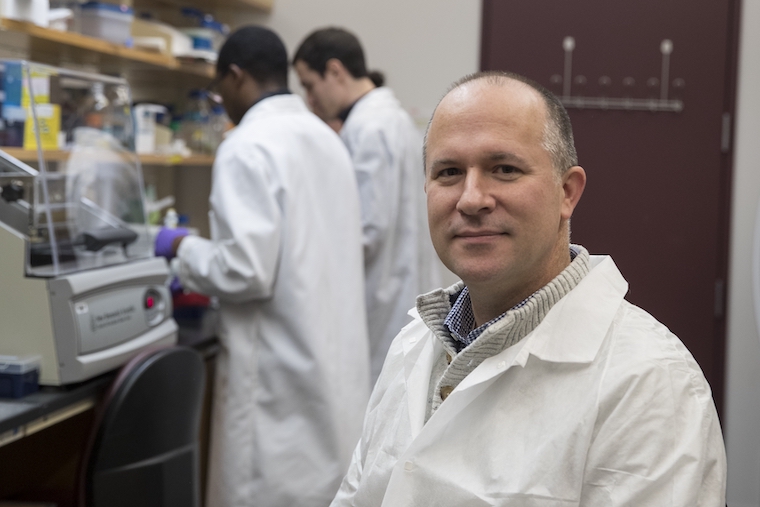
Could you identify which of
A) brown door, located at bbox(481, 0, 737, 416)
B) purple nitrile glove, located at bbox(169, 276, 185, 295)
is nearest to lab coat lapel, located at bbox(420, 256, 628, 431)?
purple nitrile glove, located at bbox(169, 276, 185, 295)

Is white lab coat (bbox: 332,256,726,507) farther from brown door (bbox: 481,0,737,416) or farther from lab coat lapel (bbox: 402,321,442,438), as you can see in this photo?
brown door (bbox: 481,0,737,416)

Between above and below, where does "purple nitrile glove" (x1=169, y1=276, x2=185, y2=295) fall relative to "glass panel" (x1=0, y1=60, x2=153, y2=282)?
below

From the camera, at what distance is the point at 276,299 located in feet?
7.00

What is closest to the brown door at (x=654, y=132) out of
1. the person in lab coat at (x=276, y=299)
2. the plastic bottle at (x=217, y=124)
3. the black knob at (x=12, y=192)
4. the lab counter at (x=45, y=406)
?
the plastic bottle at (x=217, y=124)

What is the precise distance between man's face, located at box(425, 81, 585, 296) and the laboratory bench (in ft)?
3.30

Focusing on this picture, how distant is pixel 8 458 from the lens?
204 cm

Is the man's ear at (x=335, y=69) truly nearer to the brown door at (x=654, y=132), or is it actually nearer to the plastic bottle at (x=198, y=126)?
the plastic bottle at (x=198, y=126)

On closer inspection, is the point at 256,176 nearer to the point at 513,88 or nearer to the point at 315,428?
the point at 315,428

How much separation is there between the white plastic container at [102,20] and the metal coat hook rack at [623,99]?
5.53 feet

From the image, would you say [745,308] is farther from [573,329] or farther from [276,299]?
[573,329]

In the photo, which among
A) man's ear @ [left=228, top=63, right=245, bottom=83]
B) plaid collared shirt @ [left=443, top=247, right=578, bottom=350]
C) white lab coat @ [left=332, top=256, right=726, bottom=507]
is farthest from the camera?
man's ear @ [left=228, top=63, right=245, bottom=83]

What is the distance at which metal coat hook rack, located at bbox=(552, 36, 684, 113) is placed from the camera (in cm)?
323

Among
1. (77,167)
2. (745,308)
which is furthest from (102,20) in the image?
(745,308)

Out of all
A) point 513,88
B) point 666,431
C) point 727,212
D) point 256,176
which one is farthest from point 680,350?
point 727,212
